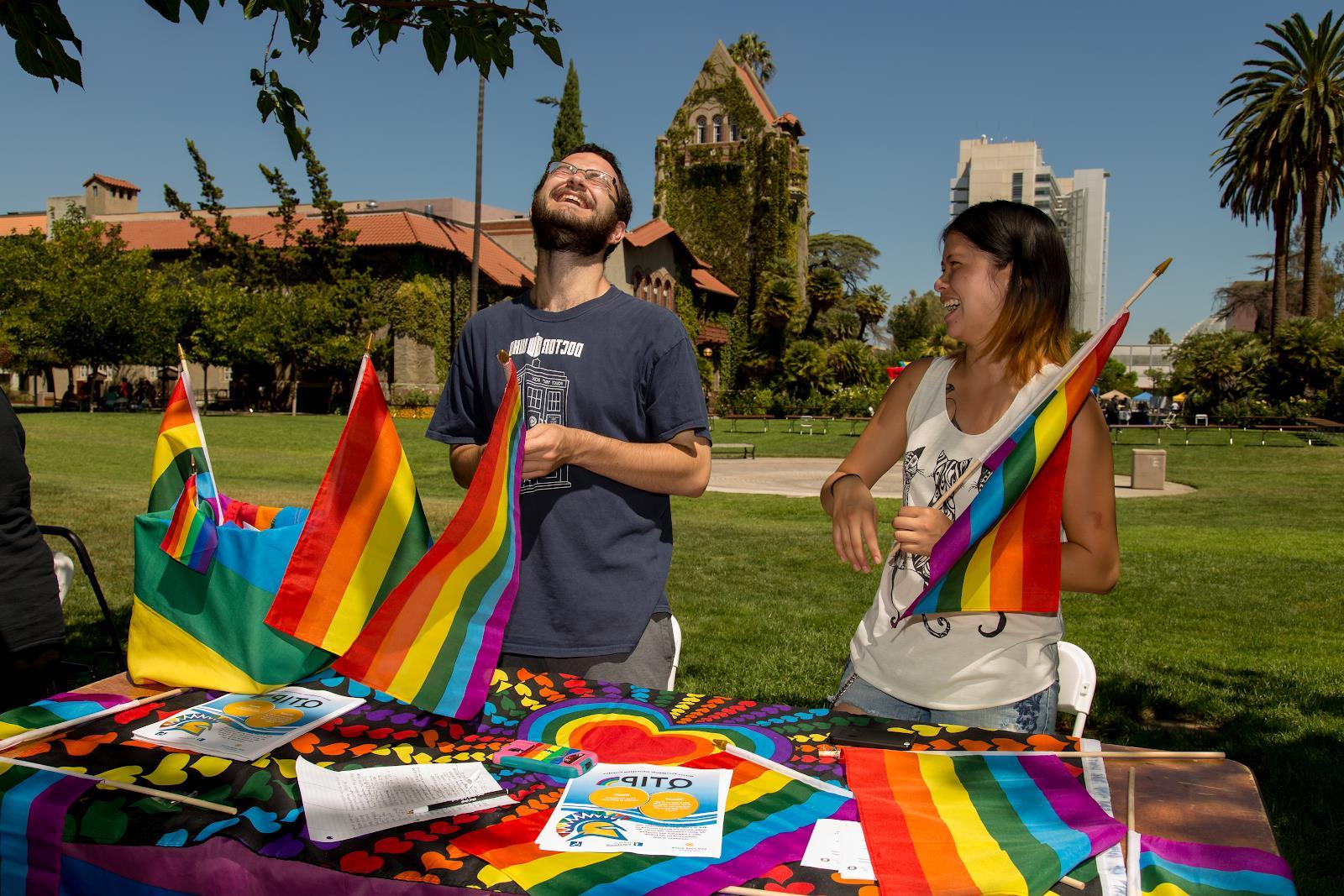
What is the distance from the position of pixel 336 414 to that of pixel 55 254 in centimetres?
1528

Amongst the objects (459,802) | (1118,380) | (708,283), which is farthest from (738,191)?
(459,802)

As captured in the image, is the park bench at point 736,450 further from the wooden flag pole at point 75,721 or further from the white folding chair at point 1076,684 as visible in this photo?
the wooden flag pole at point 75,721

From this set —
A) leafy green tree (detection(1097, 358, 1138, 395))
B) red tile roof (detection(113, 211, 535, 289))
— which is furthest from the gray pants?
leafy green tree (detection(1097, 358, 1138, 395))

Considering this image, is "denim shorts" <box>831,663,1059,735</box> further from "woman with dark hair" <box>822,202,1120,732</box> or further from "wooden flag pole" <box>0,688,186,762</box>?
"wooden flag pole" <box>0,688,186,762</box>

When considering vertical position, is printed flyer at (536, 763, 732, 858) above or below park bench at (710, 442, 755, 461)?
above

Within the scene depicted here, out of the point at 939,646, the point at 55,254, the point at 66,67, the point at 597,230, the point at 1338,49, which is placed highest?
the point at 1338,49

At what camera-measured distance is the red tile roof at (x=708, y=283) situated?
56250 mm

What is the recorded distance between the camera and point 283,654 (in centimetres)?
272

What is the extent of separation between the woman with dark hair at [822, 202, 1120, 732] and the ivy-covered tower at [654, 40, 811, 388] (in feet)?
176

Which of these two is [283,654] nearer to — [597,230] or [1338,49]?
[597,230]

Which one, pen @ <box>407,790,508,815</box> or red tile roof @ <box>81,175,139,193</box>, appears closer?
pen @ <box>407,790,508,815</box>

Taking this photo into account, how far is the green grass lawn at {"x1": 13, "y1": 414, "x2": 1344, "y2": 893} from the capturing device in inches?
207

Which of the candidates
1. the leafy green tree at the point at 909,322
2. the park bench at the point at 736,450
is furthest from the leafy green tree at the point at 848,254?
the park bench at the point at 736,450

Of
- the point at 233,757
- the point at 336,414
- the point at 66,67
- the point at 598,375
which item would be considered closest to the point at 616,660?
the point at 598,375
